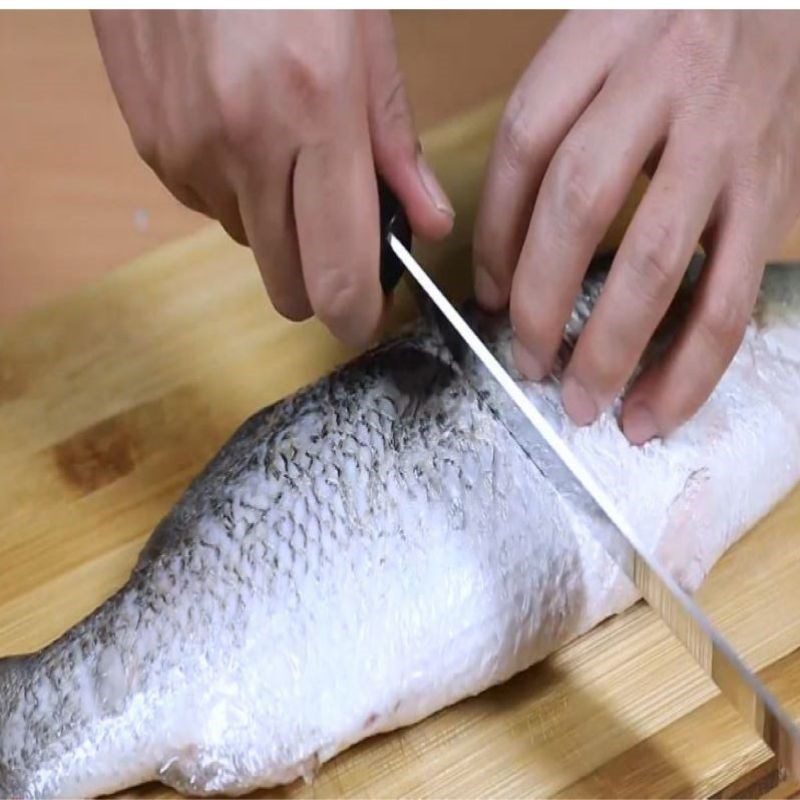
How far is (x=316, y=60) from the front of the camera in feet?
2.30

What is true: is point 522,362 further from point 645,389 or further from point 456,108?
point 456,108

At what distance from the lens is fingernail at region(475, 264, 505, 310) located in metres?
0.89

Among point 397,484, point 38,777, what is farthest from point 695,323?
point 38,777

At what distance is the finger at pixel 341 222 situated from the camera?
72 cm

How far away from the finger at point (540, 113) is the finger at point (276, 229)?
0.14 m

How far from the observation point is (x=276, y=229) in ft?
2.58

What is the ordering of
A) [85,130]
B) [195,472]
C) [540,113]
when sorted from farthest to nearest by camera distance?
[85,130], [195,472], [540,113]

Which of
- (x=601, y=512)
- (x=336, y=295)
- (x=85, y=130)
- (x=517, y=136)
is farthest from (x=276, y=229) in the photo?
(x=85, y=130)

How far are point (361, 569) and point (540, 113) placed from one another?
0.32 meters

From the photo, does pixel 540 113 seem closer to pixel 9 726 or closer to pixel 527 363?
pixel 527 363

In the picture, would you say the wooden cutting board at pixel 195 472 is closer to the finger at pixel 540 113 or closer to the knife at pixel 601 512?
the knife at pixel 601 512

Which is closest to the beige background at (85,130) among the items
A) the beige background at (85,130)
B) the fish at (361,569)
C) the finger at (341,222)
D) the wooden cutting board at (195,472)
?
the beige background at (85,130)

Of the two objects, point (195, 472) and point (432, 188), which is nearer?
point (432, 188)

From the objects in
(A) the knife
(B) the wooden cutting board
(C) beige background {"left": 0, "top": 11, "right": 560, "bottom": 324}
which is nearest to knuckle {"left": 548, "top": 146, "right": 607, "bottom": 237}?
(A) the knife
